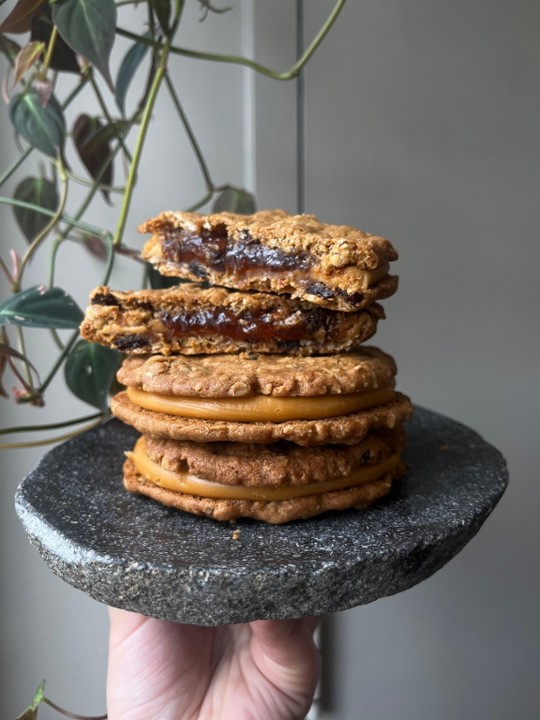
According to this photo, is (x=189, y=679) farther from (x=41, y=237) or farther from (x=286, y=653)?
(x=41, y=237)

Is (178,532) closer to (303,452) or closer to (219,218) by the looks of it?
(303,452)

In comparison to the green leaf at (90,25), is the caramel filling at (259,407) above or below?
below

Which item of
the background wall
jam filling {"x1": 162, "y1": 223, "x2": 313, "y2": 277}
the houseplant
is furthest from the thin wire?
jam filling {"x1": 162, "y1": 223, "x2": 313, "y2": 277}

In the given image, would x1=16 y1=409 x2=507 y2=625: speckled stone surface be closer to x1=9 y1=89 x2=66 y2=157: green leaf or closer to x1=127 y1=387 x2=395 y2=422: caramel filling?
x1=127 y1=387 x2=395 y2=422: caramel filling

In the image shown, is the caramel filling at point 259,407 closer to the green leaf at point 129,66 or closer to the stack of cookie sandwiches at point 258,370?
the stack of cookie sandwiches at point 258,370

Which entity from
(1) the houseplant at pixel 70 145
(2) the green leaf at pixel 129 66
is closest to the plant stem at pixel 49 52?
(1) the houseplant at pixel 70 145

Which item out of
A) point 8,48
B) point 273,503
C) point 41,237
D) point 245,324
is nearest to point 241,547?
point 273,503

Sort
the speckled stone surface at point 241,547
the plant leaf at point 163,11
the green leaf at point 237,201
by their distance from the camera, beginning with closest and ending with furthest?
the speckled stone surface at point 241,547 < the plant leaf at point 163,11 < the green leaf at point 237,201
